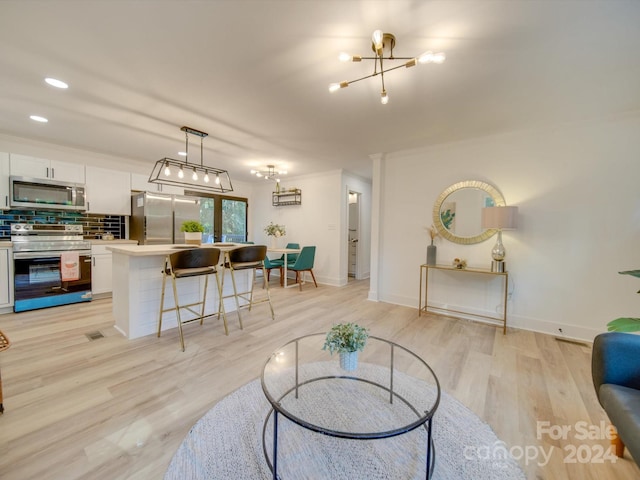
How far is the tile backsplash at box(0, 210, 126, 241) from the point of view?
11.8ft

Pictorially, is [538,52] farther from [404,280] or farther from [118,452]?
[118,452]

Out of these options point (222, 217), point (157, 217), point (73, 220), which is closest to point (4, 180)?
point (73, 220)

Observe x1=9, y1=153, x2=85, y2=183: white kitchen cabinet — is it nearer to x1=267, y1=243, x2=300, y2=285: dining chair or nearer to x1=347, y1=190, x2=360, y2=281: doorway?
x1=267, y1=243, x2=300, y2=285: dining chair

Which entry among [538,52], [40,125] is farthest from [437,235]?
[40,125]

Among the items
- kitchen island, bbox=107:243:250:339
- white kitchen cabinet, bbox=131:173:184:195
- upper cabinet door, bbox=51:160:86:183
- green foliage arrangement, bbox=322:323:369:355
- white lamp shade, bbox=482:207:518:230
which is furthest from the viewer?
white kitchen cabinet, bbox=131:173:184:195

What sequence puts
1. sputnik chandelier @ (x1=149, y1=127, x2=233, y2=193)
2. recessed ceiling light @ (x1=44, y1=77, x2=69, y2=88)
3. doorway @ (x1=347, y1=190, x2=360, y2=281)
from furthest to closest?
doorway @ (x1=347, y1=190, x2=360, y2=281) < sputnik chandelier @ (x1=149, y1=127, x2=233, y2=193) < recessed ceiling light @ (x1=44, y1=77, x2=69, y2=88)

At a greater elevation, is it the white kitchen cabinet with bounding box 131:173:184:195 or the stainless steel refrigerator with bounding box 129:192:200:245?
the white kitchen cabinet with bounding box 131:173:184:195

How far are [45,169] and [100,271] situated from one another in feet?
5.40

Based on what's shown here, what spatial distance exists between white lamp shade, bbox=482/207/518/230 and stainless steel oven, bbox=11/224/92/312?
18.7 feet

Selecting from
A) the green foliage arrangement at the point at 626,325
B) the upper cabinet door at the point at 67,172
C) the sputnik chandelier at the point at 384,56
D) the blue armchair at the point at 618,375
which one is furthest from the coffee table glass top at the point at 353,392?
the upper cabinet door at the point at 67,172

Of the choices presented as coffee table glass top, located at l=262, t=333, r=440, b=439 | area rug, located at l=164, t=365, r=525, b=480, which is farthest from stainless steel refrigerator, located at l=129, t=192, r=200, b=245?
area rug, located at l=164, t=365, r=525, b=480

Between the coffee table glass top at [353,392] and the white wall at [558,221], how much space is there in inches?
77.2

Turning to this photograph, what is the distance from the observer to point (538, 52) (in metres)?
1.75

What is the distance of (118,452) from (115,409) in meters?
0.41
